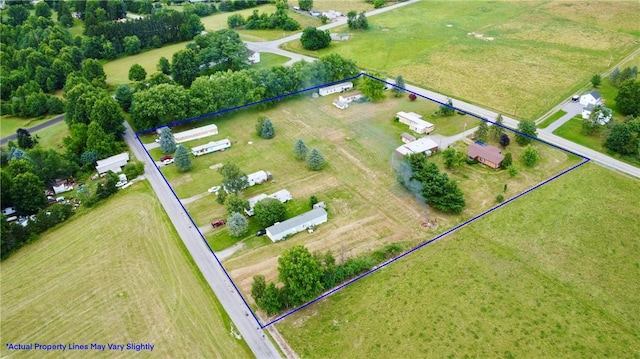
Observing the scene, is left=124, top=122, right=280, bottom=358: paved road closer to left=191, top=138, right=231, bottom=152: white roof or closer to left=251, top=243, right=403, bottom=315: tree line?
left=251, top=243, right=403, bottom=315: tree line

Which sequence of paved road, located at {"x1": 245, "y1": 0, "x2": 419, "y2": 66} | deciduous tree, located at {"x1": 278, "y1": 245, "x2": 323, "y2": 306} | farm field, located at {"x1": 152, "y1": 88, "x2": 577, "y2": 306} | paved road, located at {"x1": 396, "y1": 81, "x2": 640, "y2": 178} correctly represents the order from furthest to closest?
paved road, located at {"x1": 245, "y1": 0, "x2": 419, "y2": 66} < paved road, located at {"x1": 396, "y1": 81, "x2": 640, "y2": 178} < farm field, located at {"x1": 152, "y1": 88, "x2": 577, "y2": 306} < deciduous tree, located at {"x1": 278, "y1": 245, "x2": 323, "y2": 306}

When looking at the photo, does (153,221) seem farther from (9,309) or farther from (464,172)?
(464,172)

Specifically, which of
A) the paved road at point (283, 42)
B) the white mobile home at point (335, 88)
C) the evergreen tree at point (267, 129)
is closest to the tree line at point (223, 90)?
the white mobile home at point (335, 88)

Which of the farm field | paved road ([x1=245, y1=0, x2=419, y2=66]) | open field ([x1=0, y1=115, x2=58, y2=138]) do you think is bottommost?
open field ([x1=0, y1=115, x2=58, y2=138])

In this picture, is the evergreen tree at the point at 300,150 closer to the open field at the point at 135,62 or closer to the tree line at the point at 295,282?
the tree line at the point at 295,282

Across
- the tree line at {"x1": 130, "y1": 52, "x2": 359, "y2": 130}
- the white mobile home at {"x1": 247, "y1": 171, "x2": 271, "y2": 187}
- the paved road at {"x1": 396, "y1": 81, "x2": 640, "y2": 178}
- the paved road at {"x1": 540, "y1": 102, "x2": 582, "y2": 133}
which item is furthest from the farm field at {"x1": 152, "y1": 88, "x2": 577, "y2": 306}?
the paved road at {"x1": 540, "y1": 102, "x2": 582, "y2": 133}
